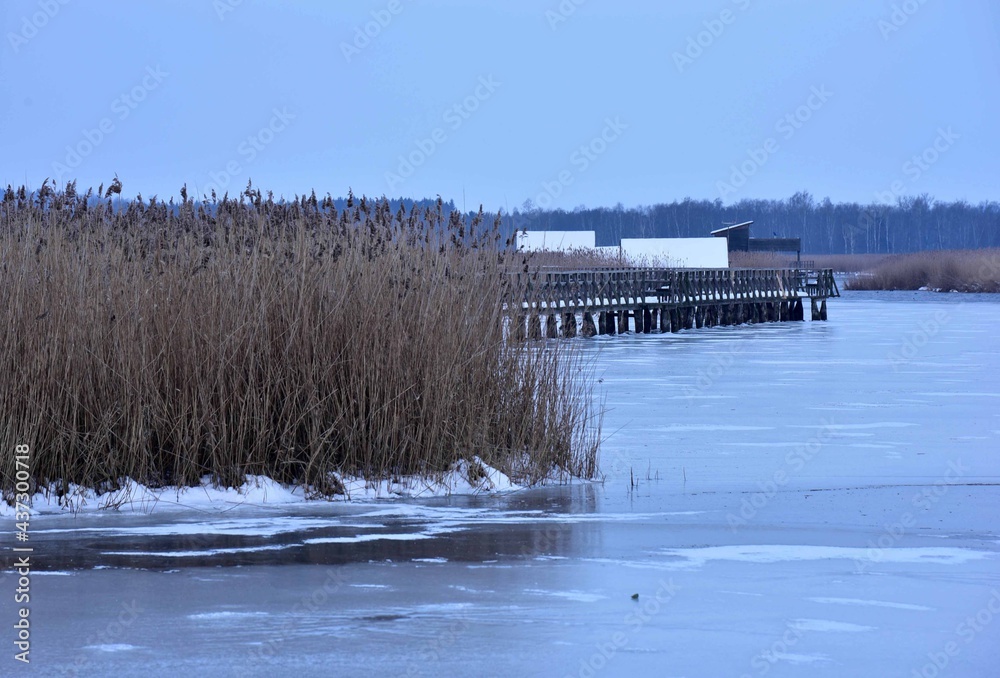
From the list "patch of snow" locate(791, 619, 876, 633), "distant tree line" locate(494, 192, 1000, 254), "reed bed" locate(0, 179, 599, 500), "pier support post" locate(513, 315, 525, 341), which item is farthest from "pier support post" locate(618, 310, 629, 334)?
"distant tree line" locate(494, 192, 1000, 254)

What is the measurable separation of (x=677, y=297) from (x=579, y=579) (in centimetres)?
3867

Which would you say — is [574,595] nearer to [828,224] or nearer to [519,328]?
[519,328]

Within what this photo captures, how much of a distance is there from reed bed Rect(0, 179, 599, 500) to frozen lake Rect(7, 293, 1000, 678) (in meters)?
0.58

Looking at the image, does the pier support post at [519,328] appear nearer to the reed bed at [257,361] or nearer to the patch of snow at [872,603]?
the reed bed at [257,361]

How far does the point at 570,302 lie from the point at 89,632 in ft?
110

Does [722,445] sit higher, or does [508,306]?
[508,306]

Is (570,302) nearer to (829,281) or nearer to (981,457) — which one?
(829,281)

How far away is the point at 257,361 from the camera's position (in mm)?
8969

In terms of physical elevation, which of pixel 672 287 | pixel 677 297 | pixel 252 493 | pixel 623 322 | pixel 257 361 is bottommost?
pixel 252 493

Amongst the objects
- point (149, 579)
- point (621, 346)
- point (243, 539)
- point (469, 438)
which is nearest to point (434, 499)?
point (469, 438)

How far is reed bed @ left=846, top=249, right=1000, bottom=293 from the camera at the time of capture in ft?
243

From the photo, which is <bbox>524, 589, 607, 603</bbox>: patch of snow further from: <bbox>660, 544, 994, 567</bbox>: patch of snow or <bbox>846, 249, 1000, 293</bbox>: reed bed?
<bbox>846, 249, 1000, 293</bbox>: reed bed

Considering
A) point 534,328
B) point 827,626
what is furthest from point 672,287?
point 827,626

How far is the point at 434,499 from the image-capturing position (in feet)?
29.8
